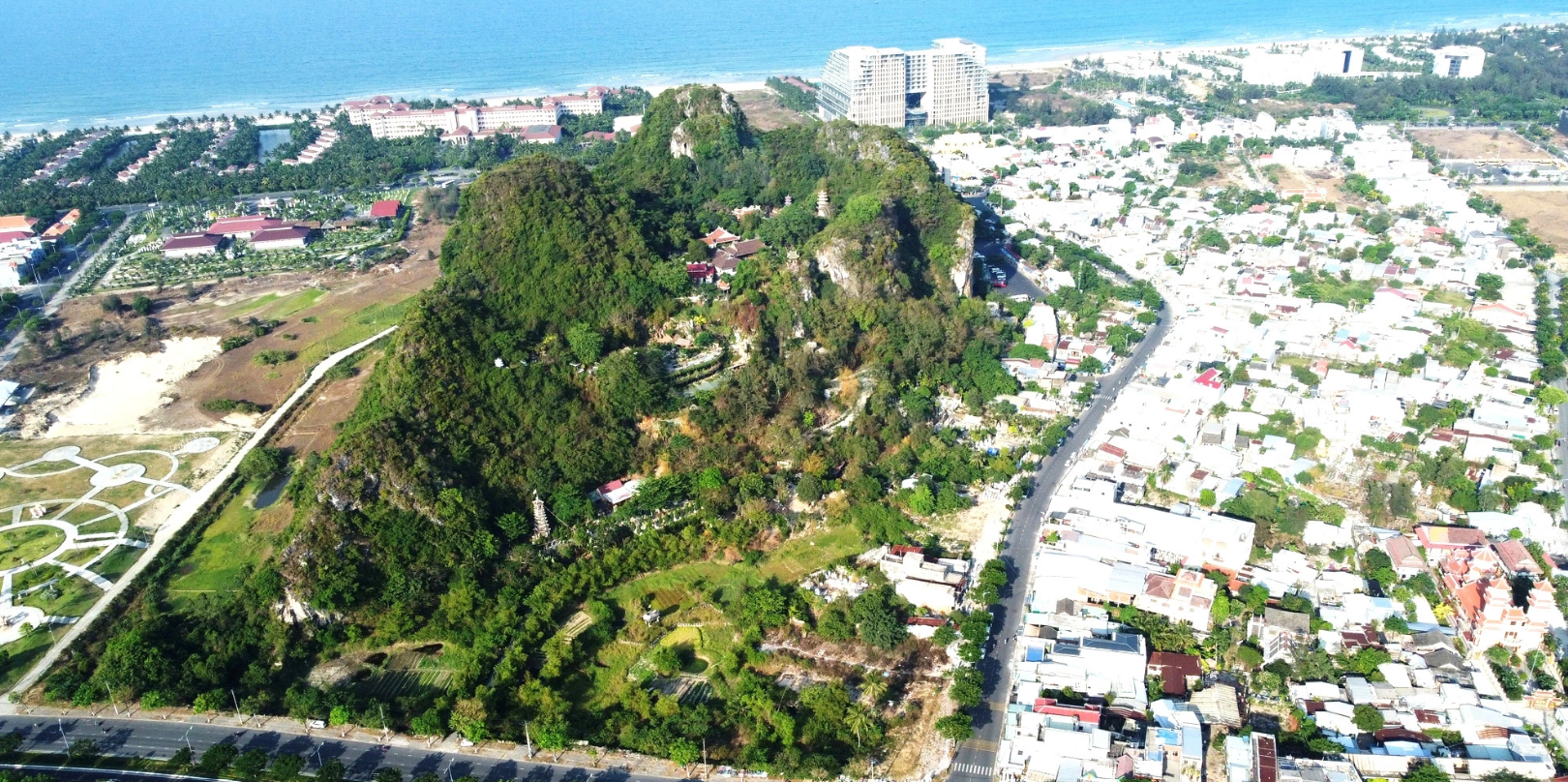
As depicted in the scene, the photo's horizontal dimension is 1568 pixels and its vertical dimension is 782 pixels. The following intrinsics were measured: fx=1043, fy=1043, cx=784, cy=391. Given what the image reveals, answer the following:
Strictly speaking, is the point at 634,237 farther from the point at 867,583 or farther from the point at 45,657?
the point at 45,657

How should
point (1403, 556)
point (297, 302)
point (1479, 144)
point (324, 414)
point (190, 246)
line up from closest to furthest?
point (1403, 556) < point (324, 414) < point (297, 302) < point (190, 246) < point (1479, 144)

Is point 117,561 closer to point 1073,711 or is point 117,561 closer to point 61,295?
point 1073,711

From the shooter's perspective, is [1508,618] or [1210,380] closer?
[1508,618]

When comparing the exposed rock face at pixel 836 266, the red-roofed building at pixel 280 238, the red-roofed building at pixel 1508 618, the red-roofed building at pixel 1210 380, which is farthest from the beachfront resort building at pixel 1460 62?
the red-roofed building at pixel 280 238

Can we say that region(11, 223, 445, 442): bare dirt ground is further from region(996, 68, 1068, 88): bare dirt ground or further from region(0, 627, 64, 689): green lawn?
region(996, 68, 1068, 88): bare dirt ground

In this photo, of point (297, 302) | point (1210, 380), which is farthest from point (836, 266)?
point (297, 302)

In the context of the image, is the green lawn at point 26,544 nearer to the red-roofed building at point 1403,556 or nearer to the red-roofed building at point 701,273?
the red-roofed building at point 701,273

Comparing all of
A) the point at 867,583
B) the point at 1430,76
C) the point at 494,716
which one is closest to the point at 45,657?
the point at 494,716
